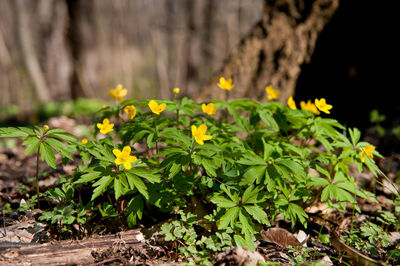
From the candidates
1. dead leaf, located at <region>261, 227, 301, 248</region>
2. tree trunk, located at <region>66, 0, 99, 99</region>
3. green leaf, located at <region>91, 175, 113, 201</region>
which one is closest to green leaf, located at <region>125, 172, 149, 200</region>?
green leaf, located at <region>91, 175, 113, 201</region>

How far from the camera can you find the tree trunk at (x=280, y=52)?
3510mm

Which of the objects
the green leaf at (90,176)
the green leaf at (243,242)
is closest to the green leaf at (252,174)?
the green leaf at (243,242)

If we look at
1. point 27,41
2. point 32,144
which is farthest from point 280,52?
point 27,41

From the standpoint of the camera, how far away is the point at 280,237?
198 centimetres

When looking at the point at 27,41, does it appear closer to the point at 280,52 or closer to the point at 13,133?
the point at 280,52

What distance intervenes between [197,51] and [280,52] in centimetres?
947

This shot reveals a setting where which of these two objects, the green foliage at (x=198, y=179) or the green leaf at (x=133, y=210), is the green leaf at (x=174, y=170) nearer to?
the green foliage at (x=198, y=179)

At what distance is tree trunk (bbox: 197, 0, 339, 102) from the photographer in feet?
11.5

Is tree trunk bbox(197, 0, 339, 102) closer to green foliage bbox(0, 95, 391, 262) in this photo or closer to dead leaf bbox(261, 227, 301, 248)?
green foliage bbox(0, 95, 391, 262)

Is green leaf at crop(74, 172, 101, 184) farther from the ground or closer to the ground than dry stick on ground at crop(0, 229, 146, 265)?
farther from the ground

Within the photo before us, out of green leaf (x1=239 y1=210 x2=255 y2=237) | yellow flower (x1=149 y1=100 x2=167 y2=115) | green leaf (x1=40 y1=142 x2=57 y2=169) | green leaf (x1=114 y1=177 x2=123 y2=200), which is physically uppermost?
yellow flower (x1=149 y1=100 x2=167 y2=115)

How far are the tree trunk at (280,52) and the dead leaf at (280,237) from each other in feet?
6.08

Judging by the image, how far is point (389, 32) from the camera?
345cm

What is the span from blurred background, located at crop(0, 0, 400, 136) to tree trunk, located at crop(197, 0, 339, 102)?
0.04 feet
